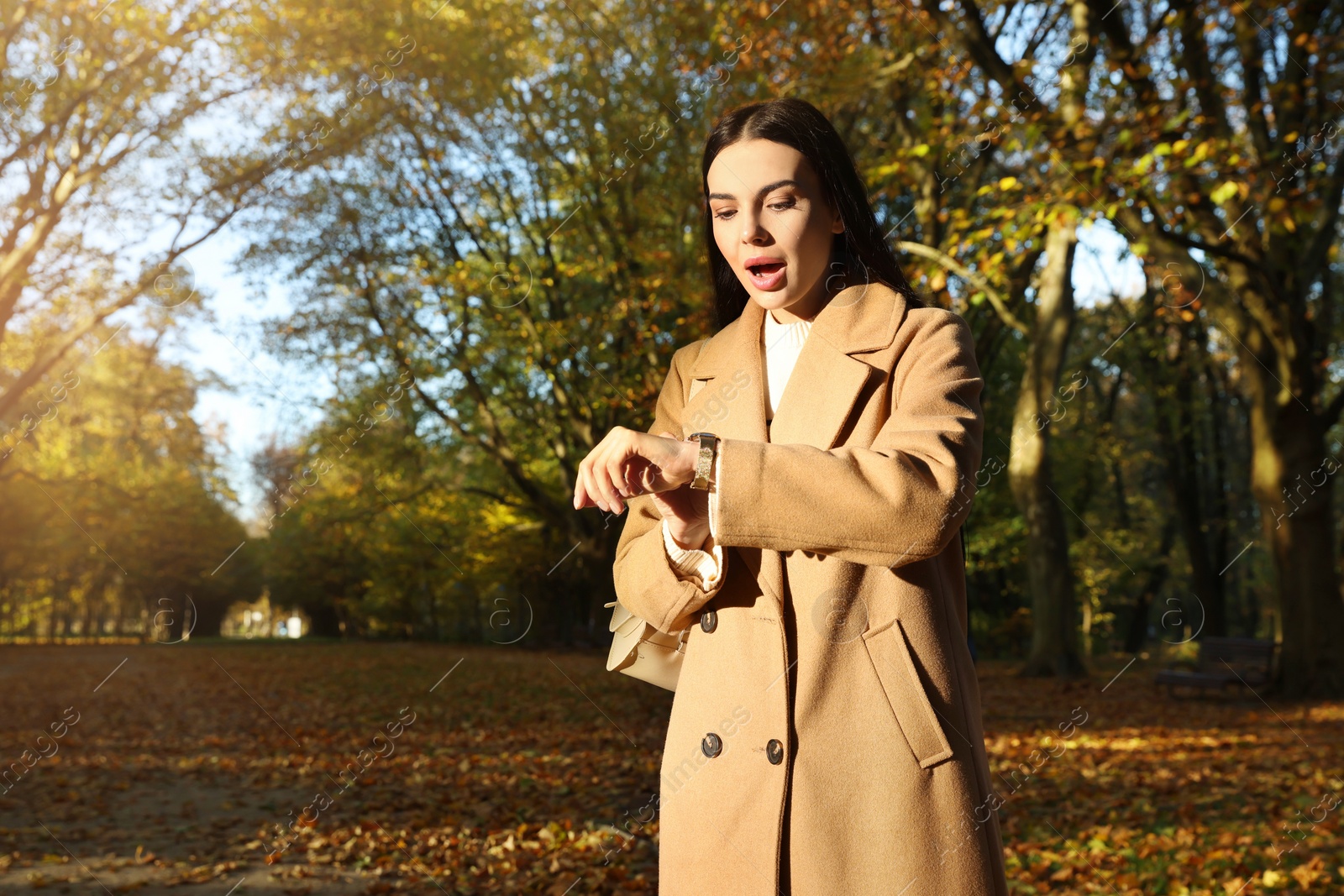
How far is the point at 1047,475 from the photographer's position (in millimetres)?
15789

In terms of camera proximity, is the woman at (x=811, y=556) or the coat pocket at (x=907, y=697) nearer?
the woman at (x=811, y=556)

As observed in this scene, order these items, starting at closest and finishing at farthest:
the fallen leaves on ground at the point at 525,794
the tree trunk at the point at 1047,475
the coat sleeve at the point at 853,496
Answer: the coat sleeve at the point at 853,496
the fallen leaves on ground at the point at 525,794
the tree trunk at the point at 1047,475

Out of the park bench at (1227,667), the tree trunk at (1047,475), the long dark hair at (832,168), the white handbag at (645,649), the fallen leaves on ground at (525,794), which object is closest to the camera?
the long dark hair at (832,168)

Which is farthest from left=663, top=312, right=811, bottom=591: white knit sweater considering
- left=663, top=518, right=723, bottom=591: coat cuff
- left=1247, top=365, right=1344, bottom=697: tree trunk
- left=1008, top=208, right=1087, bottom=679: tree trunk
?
left=1247, top=365, right=1344, bottom=697: tree trunk

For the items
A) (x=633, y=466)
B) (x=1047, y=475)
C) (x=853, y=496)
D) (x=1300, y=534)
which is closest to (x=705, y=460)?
(x=633, y=466)

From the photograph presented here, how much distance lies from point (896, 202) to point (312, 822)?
16.2 metres

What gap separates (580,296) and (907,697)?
49.1 ft

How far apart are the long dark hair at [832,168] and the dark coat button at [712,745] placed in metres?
0.89

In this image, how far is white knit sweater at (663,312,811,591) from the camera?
6.14 ft

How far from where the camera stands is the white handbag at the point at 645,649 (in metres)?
2.12

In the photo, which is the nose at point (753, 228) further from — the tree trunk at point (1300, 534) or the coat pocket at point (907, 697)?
the tree trunk at point (1300, 534)

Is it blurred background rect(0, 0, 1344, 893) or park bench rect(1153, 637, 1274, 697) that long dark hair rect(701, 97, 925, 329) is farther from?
park bench rect(1153, 637, 1274, 697)

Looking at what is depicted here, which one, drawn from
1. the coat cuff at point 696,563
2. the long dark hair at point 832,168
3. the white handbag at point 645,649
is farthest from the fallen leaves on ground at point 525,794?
the long dark hair at point 832,168

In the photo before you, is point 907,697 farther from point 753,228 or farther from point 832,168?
point 832,168
